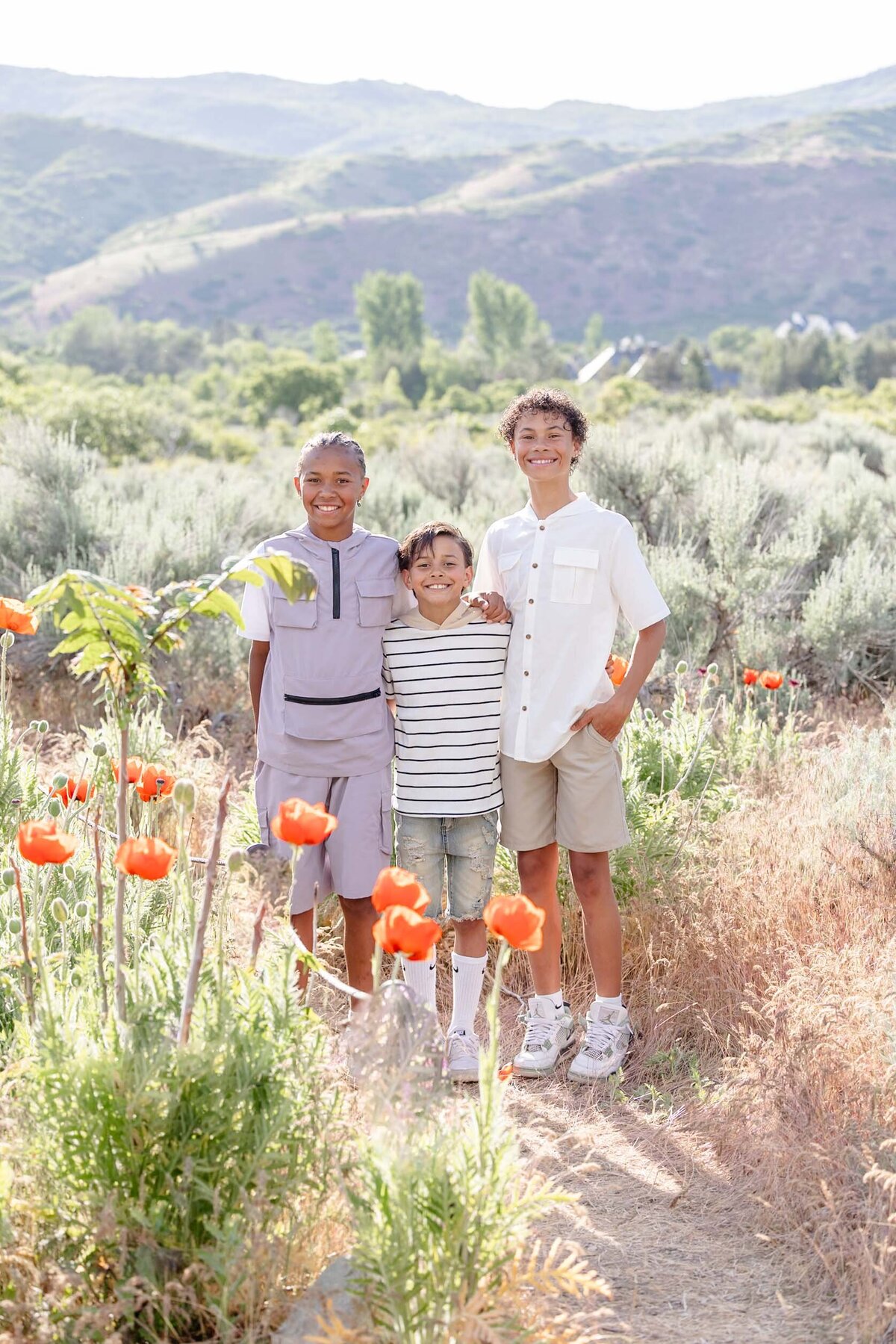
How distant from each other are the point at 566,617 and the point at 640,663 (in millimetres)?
229

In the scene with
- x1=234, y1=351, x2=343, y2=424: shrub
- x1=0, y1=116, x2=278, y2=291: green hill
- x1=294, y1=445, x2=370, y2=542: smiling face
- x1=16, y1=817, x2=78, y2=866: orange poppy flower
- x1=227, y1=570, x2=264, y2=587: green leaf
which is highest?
x1=0, y1=116, x2=278, y2=291: green hill

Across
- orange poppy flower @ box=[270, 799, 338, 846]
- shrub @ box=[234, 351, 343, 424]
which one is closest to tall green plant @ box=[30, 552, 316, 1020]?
orange poppy flower @ box=[270, 799, 338, 846]

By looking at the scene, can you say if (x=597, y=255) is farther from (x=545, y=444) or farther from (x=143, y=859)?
(x=143, y=859)

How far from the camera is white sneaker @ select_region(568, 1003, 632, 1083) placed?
10.6 feet

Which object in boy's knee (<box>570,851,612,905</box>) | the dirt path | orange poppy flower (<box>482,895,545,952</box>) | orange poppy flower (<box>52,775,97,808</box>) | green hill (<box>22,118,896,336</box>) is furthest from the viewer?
green hill (<box>22,118,896,336</box>)

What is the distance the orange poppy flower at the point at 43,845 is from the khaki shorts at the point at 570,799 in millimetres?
1455

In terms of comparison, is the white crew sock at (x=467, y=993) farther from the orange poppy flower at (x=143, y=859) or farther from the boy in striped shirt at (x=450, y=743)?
the orange poppy flower at (x=143, y=859)

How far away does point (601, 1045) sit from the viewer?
327cm

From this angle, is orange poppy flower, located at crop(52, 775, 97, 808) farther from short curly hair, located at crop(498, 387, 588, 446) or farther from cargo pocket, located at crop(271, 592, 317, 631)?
short curly hair, located at crop(498, 387, 588, 446)

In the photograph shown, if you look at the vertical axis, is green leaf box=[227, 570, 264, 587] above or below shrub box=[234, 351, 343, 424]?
above

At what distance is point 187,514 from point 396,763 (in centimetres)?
540

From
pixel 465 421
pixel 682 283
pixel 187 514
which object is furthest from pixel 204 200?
pixel 187 514

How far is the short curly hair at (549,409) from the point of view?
3160 millimetres

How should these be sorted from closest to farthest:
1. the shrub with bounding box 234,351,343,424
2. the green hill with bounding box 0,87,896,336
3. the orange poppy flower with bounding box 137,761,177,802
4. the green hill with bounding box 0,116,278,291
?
the orange poppy flower with bounding box 137,761,177,802 → the shrub with bounding box 234,351,343,424 → the green hill with bounding box 0,87,896,336 → the green hill with bounding box 0,116,278,291
